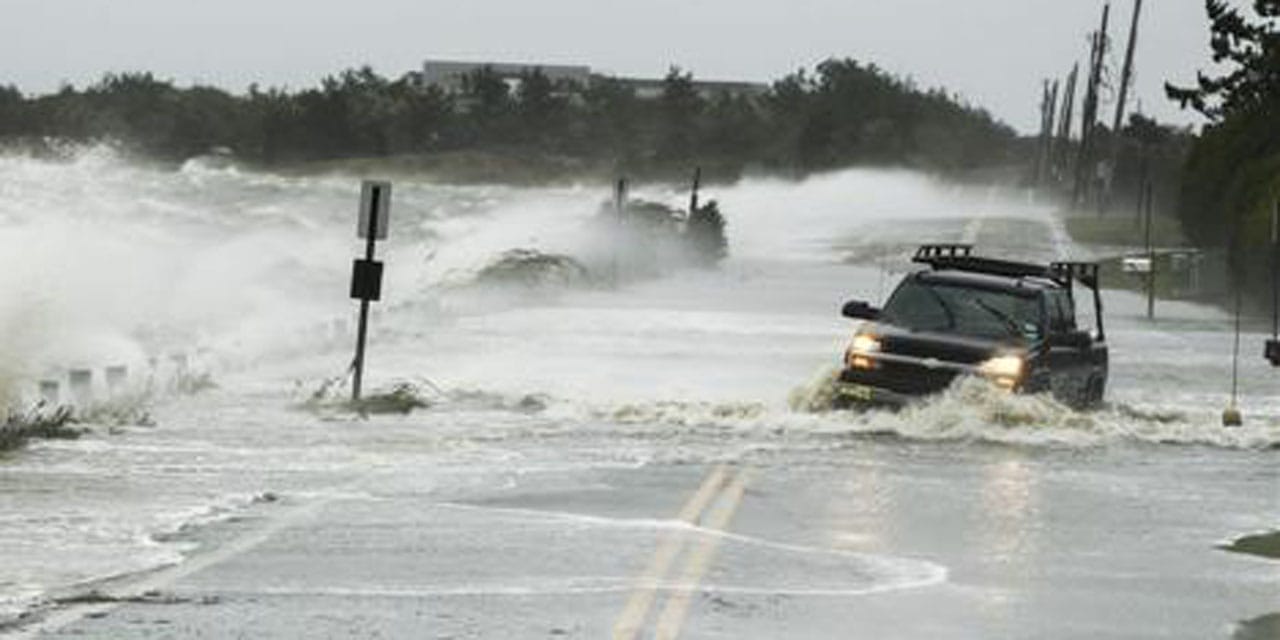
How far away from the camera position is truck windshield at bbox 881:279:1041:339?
2067 cm

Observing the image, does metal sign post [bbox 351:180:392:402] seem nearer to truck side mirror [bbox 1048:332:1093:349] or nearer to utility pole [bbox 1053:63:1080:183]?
truck side mirror [bbox 1048:332:1093:349]

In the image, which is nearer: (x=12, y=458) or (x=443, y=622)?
(x=443, y=622)

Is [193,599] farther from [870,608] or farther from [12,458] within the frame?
[12,458]

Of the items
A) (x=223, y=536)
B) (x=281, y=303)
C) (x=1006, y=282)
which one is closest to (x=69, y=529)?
(x=223, y=536)

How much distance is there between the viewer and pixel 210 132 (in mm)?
153375

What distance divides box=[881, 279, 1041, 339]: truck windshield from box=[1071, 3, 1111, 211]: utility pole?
9176 cm

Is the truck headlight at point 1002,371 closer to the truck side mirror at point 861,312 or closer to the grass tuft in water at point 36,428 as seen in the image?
the truck side mirror at point 861,312

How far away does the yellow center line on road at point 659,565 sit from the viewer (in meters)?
9.82

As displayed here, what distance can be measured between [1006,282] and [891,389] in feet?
6.78

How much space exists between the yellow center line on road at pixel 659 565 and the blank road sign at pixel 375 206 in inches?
317

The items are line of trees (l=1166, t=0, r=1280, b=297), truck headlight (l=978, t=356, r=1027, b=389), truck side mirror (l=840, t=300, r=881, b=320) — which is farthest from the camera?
line of trees (l=1166, t=0, r=1280, b=297)

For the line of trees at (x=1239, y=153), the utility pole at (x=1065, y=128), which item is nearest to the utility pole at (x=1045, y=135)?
the utility pole at (x=1065, y=128)

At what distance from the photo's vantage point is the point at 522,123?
166000 mm

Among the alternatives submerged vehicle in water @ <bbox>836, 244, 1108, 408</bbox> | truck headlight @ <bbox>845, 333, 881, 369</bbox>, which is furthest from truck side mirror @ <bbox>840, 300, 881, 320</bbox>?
truck headlight @ <bbox>845, 333, 881, 369</bbox>
